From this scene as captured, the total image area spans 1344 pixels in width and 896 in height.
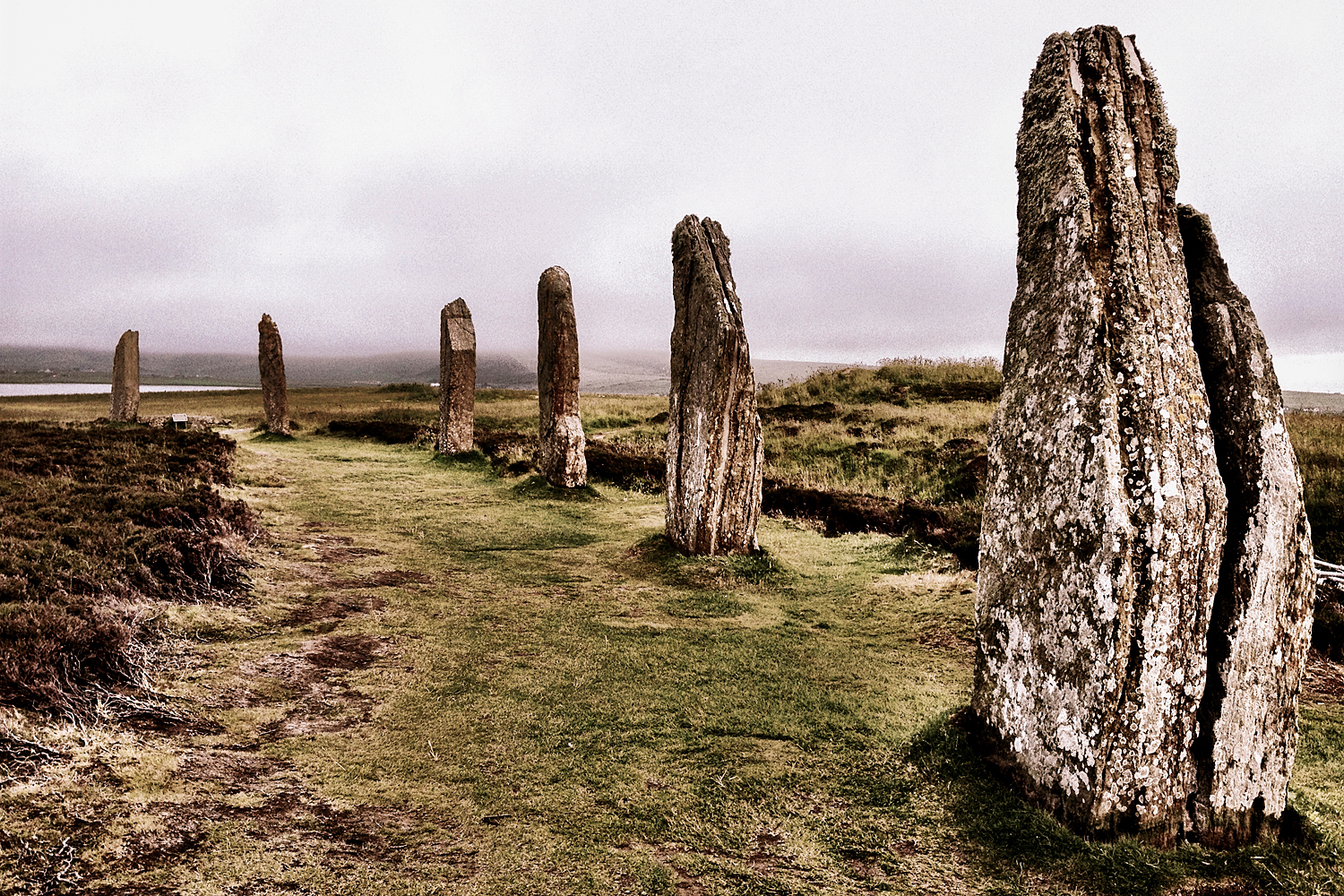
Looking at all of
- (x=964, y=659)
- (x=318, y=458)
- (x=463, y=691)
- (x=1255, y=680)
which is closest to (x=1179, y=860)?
(x=1255, y=680)

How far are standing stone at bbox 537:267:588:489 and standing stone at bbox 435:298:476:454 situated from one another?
3.88 metres

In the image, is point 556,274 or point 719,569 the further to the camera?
point 556,274

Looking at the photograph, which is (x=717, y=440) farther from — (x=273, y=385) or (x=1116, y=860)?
(x=273, y=385)

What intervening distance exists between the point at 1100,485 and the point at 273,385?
2388 centimetres

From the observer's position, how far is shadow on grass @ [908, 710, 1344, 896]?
3.30 m

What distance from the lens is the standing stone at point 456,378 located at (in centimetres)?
1841

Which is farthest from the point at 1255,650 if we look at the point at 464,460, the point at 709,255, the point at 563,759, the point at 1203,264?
the point at 464,460

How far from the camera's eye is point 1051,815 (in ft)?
12.3

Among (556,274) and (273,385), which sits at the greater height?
(556,274)

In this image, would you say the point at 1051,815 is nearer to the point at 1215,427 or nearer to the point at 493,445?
the point at 1215,427

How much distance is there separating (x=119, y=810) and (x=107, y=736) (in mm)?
766

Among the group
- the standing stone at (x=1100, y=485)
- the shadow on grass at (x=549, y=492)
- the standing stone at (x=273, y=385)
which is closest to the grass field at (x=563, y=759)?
the standing stone at (x=1100, y=485)

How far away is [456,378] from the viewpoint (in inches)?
738

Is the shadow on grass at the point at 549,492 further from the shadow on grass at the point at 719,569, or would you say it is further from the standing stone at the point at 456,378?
the standing stone at the point at 456,378
